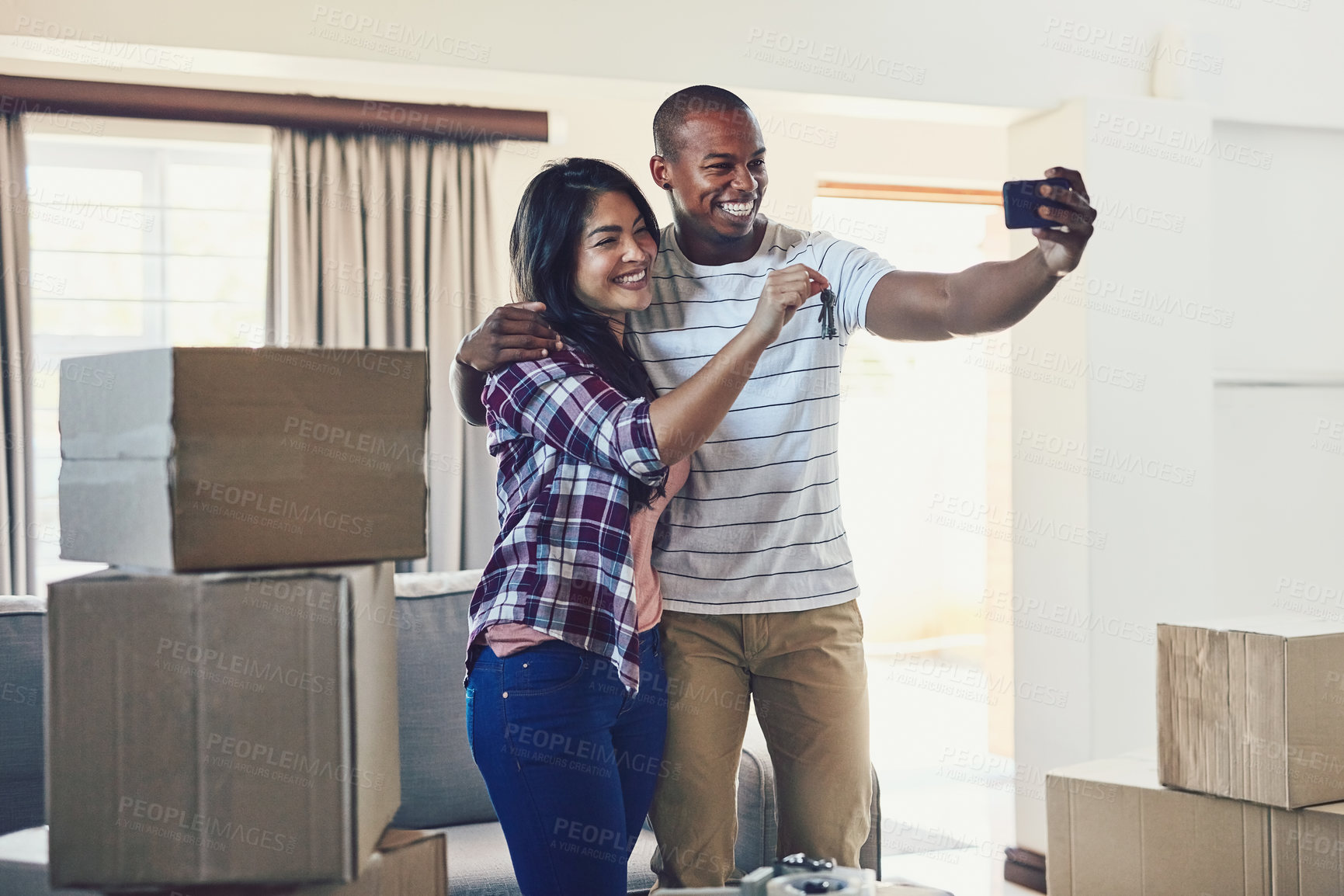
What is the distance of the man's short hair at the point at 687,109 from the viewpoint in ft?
5.25

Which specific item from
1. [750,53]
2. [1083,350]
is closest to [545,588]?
[750,53]

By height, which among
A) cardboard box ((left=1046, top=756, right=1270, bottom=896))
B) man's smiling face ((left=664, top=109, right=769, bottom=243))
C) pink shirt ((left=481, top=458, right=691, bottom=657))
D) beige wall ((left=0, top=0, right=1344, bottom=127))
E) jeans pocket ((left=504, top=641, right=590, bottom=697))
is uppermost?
beige wall ((left=0, top=0, right=1344, bottom=127))

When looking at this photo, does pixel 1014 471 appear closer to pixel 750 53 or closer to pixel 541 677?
pixel 750 53

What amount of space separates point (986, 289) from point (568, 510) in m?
0.61

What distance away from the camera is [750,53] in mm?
2430

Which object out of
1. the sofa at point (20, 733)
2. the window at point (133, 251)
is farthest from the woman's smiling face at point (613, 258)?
the window at point (133, 251)

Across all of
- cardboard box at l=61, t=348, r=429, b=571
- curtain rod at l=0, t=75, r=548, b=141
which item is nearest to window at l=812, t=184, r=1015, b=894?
curtain rod at l=0, t=75, r=548, b=141

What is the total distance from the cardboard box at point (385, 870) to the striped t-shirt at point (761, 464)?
1.63 ft

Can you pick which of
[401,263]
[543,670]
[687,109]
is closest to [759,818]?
[543,670]

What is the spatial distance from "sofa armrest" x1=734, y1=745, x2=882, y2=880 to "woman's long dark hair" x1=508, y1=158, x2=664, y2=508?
858 millimetres

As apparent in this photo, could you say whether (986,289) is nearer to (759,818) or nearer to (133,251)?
(759,818)

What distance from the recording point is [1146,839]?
1644 millimetres

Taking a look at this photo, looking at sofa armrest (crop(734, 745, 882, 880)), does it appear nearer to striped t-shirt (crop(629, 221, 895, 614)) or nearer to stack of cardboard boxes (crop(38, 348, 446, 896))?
striped t-shirt (crop(629, 221, 895, 614))

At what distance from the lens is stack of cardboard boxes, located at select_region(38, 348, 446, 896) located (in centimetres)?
101
